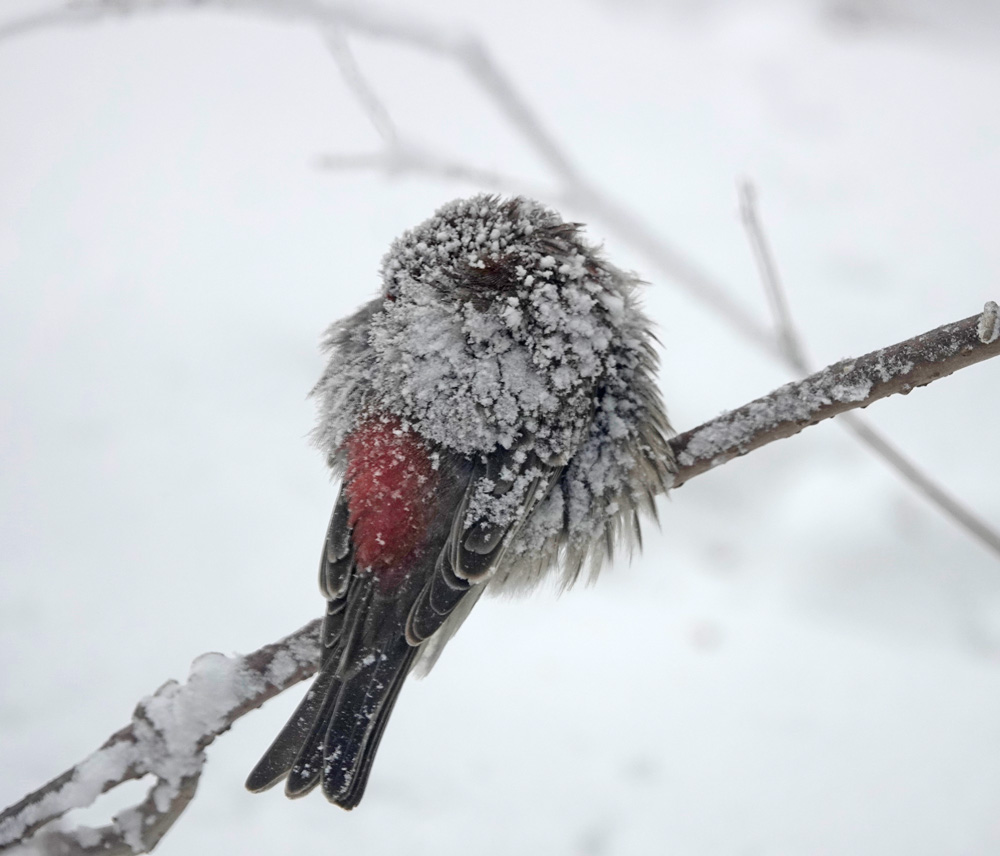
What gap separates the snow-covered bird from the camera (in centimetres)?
182

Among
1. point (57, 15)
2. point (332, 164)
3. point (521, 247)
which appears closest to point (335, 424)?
point (521, 247)

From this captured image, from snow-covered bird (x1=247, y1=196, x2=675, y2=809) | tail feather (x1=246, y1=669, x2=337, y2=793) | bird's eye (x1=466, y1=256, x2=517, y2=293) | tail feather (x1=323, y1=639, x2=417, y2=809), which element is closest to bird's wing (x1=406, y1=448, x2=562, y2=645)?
snow-covered bird (x1=247, y1=196, x2=675, y2=809)

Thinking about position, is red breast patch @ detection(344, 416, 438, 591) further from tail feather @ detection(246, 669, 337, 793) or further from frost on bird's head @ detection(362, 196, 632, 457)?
tail feather @ detection(246, 669, 337, 793)

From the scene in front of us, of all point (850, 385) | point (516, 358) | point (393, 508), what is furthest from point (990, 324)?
point (393, 508)

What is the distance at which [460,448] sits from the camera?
1.89 metres

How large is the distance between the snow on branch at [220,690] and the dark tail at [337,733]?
0.28ft

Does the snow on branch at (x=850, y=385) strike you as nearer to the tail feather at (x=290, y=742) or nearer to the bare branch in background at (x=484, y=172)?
the bare branch in background at (x=484, y=172)

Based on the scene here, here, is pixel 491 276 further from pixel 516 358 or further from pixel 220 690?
pixel 220 690

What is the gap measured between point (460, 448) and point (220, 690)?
686 mm

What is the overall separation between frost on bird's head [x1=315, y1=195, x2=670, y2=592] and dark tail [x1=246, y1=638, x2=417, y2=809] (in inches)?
17.6

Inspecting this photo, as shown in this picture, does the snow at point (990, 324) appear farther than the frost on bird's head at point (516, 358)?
No

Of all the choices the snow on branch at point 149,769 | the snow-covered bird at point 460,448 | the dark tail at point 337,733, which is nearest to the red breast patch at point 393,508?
the snow-covered bird at point 460,448

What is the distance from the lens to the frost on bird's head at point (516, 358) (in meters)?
1.89

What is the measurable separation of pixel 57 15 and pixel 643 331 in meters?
1.74
